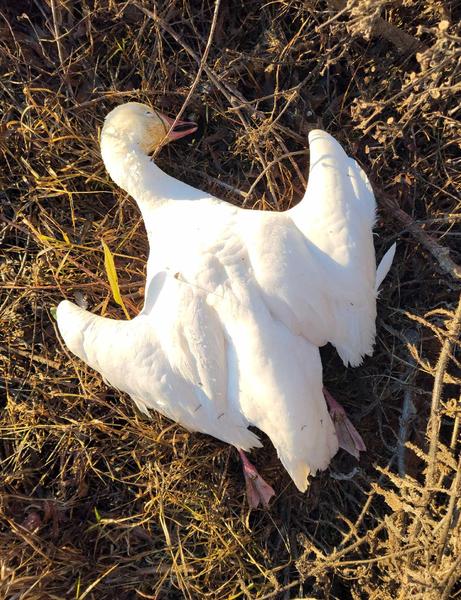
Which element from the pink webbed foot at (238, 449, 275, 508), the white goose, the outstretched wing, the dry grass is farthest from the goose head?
the pink webbed foot at (238, 449, 275, 508)

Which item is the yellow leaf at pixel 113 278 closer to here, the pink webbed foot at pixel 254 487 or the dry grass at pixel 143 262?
the dry grass at pixel 143 262

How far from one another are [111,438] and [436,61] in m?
2.26

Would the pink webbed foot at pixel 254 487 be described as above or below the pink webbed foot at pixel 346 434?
below

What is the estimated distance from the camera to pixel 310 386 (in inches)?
78.5

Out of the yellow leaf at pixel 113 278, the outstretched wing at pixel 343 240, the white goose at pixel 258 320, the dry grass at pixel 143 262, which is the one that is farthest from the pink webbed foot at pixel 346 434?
the yellow leaf at pixel 113 278

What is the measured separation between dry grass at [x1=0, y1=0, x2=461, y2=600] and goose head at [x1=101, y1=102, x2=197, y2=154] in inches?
11.5

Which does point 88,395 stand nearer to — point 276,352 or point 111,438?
point 111,438

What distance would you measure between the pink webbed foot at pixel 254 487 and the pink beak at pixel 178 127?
1.53 m

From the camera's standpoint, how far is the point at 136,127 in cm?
233

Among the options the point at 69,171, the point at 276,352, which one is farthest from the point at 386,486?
the point at 69,171

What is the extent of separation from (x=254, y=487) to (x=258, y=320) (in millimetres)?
968

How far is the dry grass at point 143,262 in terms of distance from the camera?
96.4 inches

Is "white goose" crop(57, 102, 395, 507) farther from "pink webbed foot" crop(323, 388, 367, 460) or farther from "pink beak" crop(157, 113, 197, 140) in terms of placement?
"pink beak" crop(157, 113, 197, 140)

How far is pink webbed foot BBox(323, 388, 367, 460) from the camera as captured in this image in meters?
2.39
